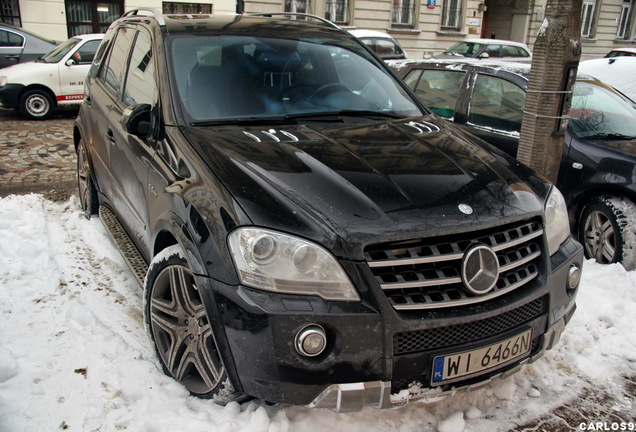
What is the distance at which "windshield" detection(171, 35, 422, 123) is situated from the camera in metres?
3.20

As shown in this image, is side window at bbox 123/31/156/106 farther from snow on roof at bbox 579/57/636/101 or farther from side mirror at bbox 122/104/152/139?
snow on roof at bbox 579/57/636/101

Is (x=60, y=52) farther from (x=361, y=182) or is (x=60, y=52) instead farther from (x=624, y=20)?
(x=624, y=20)

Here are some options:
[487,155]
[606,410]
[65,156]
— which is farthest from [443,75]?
[65,156]

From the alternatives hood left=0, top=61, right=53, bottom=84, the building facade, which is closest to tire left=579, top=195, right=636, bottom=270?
hood left=0, top=61, right=53, bottom=84

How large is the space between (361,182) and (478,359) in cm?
90

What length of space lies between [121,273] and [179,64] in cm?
169

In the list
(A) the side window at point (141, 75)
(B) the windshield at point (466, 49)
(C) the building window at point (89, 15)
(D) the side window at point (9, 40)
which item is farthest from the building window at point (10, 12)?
(A) the side window at point (141, 75)

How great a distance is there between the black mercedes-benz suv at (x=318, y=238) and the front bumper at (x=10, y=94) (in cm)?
834

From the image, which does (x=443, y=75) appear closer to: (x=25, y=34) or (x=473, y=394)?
(x=473, y=394)

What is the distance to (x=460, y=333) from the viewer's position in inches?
91.4

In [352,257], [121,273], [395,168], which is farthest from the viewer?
[121,273]

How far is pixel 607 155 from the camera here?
14.8ft

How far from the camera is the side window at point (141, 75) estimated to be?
11.0 feet

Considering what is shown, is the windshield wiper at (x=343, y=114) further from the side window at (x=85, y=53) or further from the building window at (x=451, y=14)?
the building window at (x=451, y=14)
